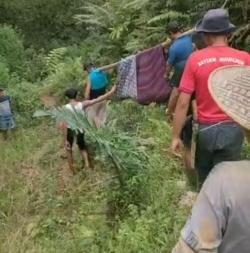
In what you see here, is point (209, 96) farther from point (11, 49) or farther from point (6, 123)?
point (11, 49)

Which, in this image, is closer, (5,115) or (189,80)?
(189,80)

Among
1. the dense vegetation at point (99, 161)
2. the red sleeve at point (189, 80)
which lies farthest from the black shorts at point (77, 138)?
the red sleeve at point (189, 80)

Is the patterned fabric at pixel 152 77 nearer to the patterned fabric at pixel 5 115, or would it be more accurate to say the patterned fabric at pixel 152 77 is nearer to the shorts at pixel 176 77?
the shorts at pixel 176 77

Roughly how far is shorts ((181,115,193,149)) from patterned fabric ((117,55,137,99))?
423 cm

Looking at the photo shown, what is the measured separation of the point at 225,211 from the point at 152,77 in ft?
23.8

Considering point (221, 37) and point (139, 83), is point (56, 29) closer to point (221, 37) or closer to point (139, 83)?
point (139, 83)

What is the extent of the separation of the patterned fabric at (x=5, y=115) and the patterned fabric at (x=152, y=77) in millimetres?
2867

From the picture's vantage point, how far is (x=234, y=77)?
2.19 m

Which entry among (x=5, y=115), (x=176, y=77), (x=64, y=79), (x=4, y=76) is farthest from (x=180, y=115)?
(x=4, y=76)

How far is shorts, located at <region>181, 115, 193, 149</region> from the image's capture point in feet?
15.5

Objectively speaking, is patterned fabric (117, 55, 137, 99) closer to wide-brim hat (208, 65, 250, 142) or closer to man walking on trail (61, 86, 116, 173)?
man walking on trail (61, 86, 116, 173)

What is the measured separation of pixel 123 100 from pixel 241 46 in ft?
6.58

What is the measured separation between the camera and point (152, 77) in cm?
907

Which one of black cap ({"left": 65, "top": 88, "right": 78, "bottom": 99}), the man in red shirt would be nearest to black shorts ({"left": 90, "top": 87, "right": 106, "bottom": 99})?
black cap ({"left": 65, "top": 88, "right": 78, "bottom": 99})
